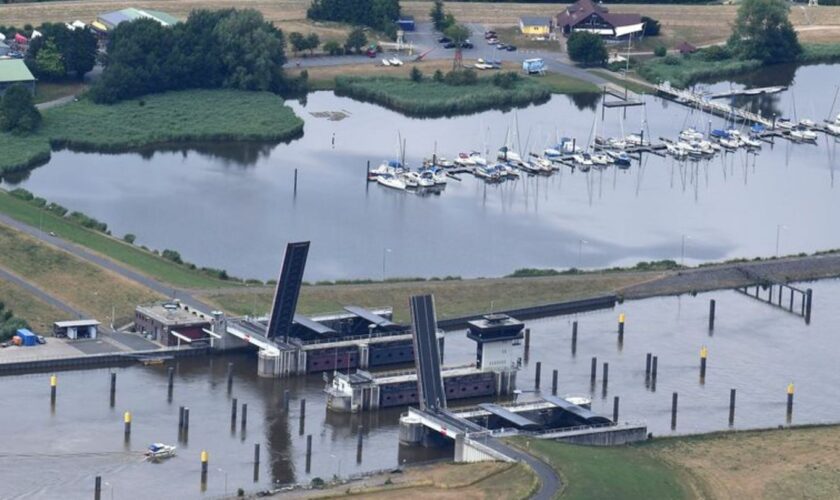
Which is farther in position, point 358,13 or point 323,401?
point 358,13

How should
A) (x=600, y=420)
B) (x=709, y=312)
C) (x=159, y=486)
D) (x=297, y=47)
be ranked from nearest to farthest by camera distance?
(x=159, y=486)
(x=600, y=420)
(x=709, y=312)
(x=297, y=47)

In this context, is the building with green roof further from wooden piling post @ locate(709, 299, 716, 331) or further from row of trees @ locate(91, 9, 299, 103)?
wooden piling post @ locate(709, 299, 716, 331)

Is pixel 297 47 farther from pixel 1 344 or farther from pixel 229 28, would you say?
pixel 1 344

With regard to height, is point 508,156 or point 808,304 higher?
point 508,156

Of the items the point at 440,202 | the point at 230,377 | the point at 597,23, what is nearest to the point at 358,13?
the point at 597,23

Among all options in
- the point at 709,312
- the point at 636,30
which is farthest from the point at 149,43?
the point at 709,312

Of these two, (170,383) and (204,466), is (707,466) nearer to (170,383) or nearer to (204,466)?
(204,466)
